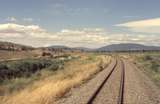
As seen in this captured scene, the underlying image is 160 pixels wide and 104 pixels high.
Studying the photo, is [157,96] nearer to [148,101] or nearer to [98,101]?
[148,101]

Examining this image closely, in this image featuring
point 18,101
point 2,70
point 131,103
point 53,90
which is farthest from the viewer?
point 2,70

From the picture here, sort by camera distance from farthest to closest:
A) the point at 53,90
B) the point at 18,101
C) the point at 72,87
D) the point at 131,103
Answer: the point at 72,87 < the point at 53,90 < the point at 131,103 < the point at 18,101

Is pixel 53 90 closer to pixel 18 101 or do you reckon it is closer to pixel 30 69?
pixel 18 101

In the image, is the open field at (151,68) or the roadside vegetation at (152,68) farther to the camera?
the open field at (151,68)

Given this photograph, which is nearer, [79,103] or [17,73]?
[79,103]

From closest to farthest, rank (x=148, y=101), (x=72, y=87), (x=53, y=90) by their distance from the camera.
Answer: (x=148, y=101)
(x=53, y=90)
(x=72, y=87)

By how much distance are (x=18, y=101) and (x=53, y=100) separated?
1.73 meters

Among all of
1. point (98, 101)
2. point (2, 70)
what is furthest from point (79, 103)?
point (2, 70)

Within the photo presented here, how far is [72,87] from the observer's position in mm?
18625

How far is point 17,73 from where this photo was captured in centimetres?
3581

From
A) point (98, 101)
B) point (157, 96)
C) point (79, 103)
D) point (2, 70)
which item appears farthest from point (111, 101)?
point (2, 70)

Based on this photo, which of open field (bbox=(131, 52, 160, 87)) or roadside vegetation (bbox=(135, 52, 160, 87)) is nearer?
roadside vegetation (bbox=(135, 52, 160, 87))

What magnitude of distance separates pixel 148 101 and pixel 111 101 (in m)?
1.84

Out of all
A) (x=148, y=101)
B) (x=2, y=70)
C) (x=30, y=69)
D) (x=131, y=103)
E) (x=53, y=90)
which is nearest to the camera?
(x=131, y=103)
